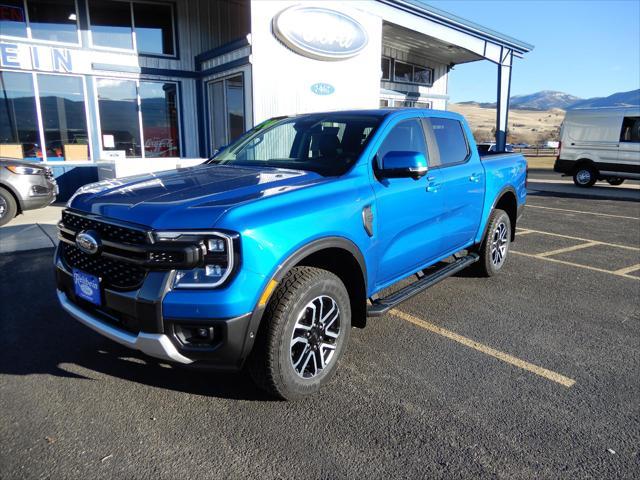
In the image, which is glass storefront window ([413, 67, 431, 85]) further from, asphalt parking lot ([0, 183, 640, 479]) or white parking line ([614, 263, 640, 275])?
asphalt parking lot ([0, 183, 640, 479])

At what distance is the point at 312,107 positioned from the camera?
11547 millimetres

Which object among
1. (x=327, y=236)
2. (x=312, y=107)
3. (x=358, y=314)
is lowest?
(x=358, y=314)

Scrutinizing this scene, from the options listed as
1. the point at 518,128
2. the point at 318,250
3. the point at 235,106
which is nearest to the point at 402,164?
the point at 318,250

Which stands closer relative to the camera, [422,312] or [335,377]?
[335,377]

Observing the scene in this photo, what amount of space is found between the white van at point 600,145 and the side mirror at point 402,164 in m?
14.7

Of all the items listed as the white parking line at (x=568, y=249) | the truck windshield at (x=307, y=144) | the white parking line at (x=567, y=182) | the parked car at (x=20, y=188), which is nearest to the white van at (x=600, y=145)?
the white parking line at (x=567, y=182)

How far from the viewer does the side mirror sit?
3.21 metres

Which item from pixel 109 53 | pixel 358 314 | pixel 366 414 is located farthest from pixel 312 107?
pixel 366 414

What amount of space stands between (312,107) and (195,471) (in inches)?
406

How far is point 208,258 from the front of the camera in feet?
7.72

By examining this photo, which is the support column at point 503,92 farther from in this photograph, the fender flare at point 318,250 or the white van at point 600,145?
the fender flare at point 318,250

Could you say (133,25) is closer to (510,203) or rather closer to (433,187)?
(510,203)

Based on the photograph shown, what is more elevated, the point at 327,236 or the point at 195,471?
the point at 327,236

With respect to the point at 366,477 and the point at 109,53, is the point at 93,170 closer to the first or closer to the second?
the point at 109,53
